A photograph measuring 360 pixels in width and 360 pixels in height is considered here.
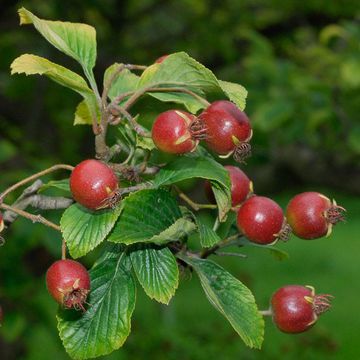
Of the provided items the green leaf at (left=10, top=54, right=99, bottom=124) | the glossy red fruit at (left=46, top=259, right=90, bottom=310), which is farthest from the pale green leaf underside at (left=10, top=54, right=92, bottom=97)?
the glossy red fruit at (left=46, top=259, right=90, bottom=310)

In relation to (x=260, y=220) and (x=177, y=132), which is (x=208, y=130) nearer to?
(x=177, y=132)

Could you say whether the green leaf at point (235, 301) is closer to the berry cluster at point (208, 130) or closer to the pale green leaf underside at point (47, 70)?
the berry cluster at point (208, 130)

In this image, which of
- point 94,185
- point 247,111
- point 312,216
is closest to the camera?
point 94,185

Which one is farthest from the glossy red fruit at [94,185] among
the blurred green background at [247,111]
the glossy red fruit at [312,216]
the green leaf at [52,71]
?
the blurred green background at [247,111]

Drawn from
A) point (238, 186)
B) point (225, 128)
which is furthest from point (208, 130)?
point (238, 186)

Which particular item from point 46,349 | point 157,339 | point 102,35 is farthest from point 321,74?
point 46,349
